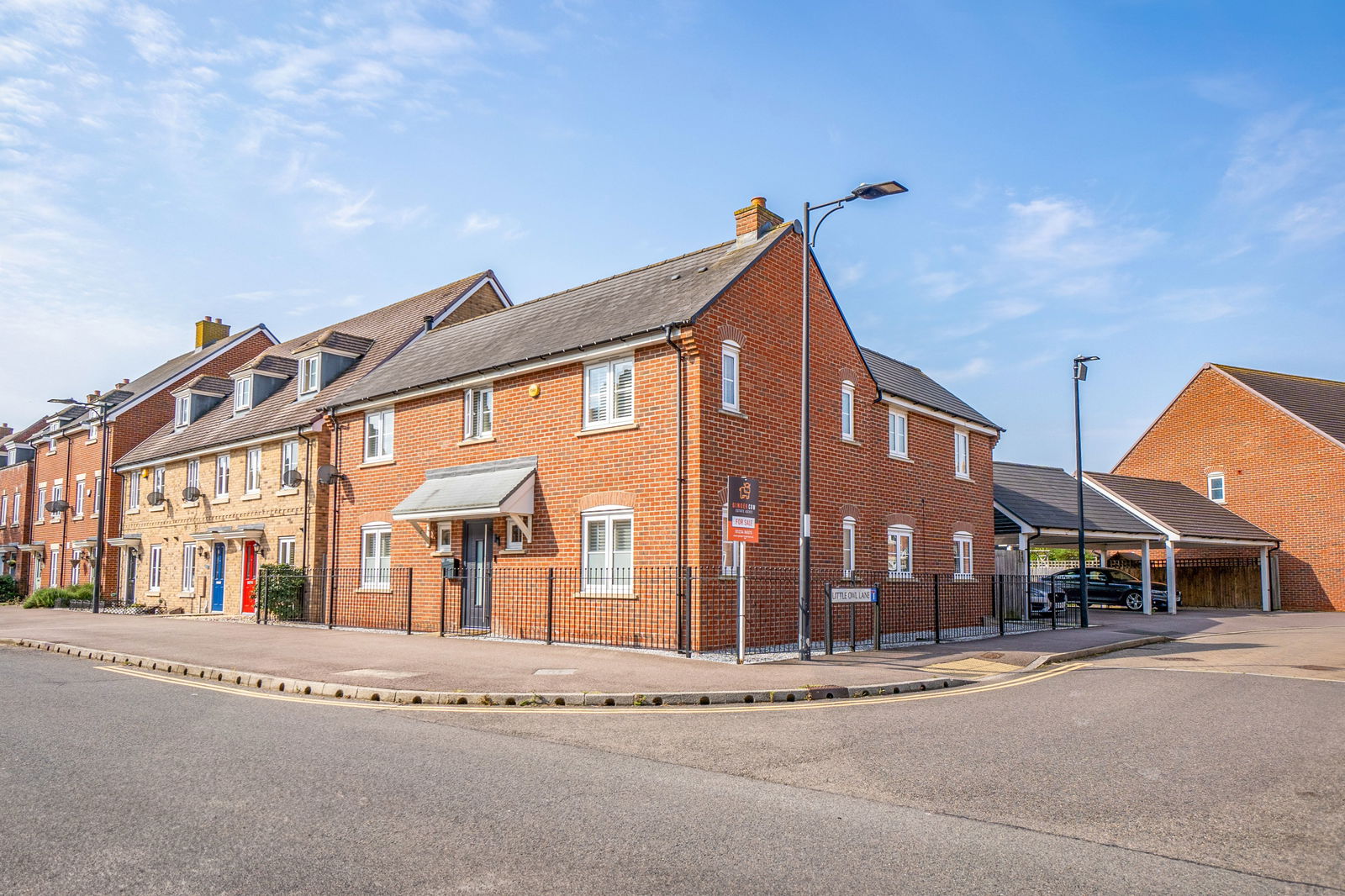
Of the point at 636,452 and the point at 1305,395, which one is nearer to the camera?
the point at 636,452

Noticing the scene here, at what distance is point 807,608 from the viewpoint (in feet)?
49.6

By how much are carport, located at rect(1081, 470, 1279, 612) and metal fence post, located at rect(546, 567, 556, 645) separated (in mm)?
23379

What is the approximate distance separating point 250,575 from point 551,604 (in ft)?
50.5

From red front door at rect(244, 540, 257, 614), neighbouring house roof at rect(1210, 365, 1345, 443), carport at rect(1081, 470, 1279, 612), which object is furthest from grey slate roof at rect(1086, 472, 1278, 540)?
red front door at rect(244, 540, 257, 614)

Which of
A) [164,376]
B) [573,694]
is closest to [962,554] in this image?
[573,694]

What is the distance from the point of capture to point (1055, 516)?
30.3 meters

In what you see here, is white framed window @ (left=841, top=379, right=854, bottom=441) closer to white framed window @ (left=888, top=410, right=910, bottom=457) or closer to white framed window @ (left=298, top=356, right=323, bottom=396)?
white framed window @ (left=888, top=410, right=910, bottom=457)

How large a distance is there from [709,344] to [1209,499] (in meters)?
31.2

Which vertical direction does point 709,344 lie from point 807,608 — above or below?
above

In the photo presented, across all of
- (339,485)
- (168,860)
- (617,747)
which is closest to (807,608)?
(617,747)

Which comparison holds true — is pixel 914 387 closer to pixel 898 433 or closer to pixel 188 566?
pixel 898 433

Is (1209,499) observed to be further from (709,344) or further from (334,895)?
(334,895)

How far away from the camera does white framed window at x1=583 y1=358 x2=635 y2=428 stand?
18000 millimetres

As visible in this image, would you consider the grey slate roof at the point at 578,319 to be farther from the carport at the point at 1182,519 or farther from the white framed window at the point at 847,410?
the carport at the point at 1182,519
